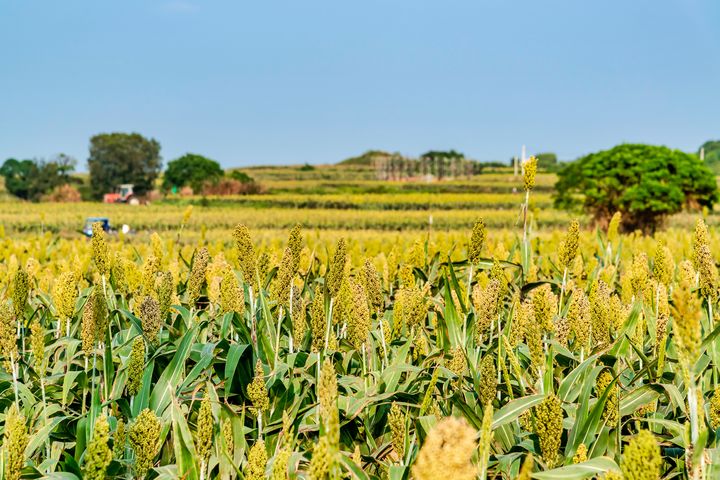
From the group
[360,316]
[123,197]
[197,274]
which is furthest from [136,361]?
[123,197]

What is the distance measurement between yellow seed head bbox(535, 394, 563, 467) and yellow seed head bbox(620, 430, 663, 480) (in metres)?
0.29

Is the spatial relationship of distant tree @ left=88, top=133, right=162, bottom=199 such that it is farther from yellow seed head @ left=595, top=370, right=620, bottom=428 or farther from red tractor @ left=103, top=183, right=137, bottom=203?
yellow seed head @ left=595, top=370, right=620, bottom=428

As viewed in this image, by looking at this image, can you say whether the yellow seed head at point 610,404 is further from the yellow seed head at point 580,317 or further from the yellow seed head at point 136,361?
the yellow seed head at point 136,361

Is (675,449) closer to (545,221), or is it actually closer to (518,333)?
(518,333)

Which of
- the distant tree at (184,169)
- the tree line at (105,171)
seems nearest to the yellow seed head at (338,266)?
the tree line at (105,171)

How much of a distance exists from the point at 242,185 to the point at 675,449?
47.9 metres

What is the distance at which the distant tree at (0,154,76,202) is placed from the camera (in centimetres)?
5869

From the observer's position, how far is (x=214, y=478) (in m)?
1.58

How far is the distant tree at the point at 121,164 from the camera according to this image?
64188 millimetres

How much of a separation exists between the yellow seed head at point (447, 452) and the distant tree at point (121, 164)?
219 ft

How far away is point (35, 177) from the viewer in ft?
193

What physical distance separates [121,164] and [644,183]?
5463 cm

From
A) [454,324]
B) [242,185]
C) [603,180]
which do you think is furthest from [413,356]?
[242,185]

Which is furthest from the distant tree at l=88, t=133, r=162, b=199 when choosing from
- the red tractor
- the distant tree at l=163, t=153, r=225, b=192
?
the red tractor
